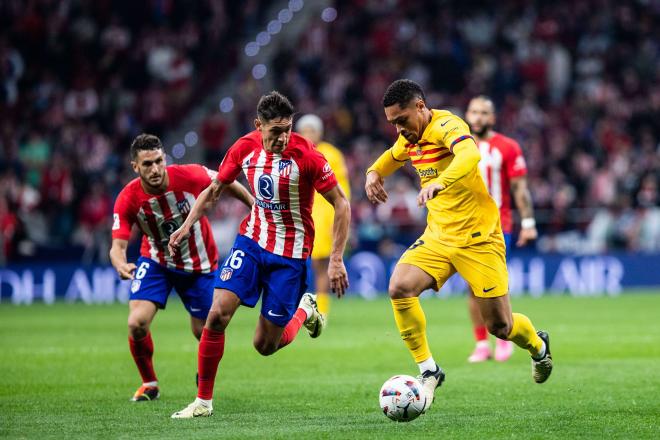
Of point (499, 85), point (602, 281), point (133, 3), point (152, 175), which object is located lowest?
point (602, 281)

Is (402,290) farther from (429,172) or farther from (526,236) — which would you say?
(526,236)

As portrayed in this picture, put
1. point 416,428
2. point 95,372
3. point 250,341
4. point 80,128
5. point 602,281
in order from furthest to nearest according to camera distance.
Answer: point 80,128, point 602,281, point 250,341, point 95,372, point 416,428

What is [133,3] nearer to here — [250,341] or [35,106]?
[35,106]

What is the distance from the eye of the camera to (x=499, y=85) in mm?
26562

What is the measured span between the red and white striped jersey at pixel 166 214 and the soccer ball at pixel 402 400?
2485mm

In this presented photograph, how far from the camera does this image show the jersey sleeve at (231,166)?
795 centimetres

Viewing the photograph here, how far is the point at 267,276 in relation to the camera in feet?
26.3

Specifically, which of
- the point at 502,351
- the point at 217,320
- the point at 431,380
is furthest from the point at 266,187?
the point at 502,351

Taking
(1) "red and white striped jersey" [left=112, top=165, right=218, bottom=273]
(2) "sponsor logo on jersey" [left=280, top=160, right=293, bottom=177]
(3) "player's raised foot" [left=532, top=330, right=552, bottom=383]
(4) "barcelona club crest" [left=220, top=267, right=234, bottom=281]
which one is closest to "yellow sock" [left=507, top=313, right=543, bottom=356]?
(3) "player's raised foot" [left=532, top=330, right=552, bottom=383]

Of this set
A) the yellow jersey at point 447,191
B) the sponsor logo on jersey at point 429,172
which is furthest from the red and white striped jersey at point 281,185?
the sponsor logo on jersey at point 429,172

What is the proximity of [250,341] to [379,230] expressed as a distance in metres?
8.72

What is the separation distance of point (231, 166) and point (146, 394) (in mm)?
2056

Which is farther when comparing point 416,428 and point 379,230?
point 379,230

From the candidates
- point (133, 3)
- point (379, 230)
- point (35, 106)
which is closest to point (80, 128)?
point (35, 106)
